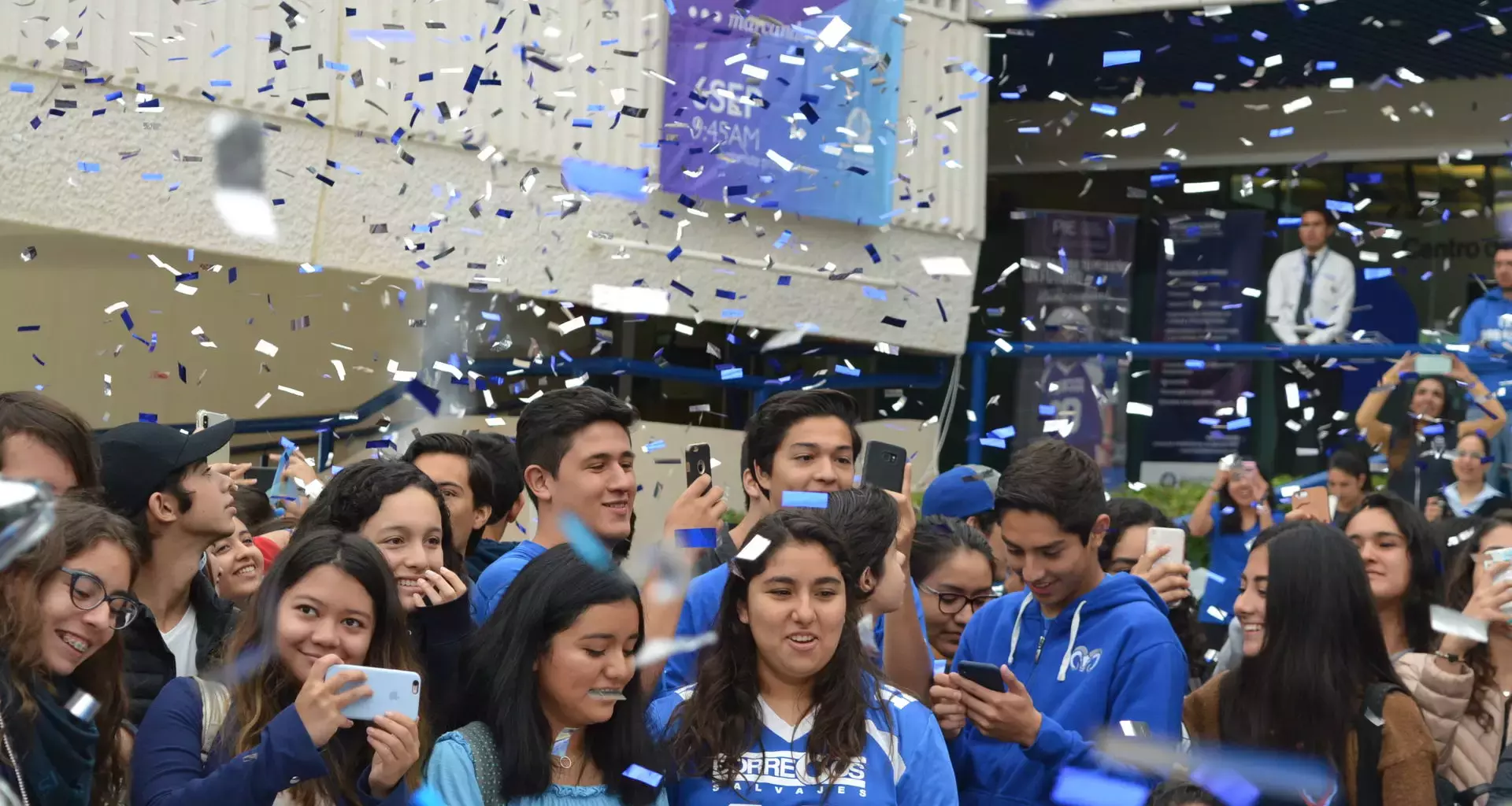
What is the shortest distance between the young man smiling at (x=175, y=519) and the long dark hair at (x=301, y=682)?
669 mm

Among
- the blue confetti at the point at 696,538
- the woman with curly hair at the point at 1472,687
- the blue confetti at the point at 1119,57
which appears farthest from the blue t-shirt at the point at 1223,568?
the blue confetti at the point at 1119,57

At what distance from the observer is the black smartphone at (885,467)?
427 centimetres

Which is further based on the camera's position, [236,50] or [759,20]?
[759,20]

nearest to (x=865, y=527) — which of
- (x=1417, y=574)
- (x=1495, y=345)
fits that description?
(x=1417, y=574)

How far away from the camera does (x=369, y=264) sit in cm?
934

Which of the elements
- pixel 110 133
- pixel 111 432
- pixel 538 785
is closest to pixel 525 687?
pixel 538 785

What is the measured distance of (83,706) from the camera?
3125 millimetres

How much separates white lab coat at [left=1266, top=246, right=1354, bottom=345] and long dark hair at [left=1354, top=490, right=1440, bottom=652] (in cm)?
629

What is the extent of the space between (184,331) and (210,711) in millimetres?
Result: 6973

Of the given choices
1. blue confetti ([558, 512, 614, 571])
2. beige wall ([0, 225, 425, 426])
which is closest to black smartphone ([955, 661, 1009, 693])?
blue confetti ([558, 512, 614, 571])

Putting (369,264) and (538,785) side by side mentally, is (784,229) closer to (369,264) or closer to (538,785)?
(369,264)

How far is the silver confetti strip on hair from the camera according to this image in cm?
310

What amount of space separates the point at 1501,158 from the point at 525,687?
10.8 meters

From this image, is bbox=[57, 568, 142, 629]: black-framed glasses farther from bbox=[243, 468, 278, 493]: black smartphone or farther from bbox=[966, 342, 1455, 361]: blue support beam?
bbox=[966, 342, 1455, 361]: blue support beam
